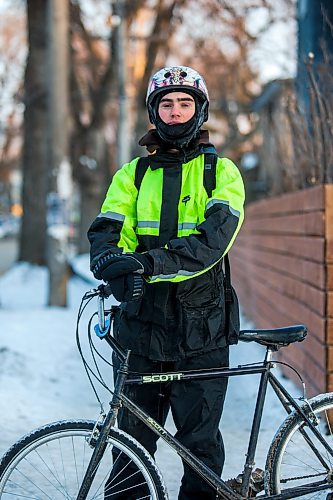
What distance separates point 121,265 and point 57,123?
802 cm

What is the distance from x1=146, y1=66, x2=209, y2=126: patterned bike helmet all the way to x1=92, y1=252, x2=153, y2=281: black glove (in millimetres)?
690

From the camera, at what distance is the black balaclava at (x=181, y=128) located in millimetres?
3371

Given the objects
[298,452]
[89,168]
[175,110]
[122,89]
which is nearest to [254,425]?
[298,452]

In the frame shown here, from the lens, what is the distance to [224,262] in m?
3.49

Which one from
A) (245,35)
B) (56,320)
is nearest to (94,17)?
(245,35)

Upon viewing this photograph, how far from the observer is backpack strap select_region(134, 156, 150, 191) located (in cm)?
342

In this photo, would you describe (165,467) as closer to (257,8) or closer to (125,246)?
(125,246)

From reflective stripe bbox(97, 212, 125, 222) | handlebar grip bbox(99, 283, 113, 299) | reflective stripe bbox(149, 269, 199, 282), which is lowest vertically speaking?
handlebar grip bbox(99, 283, 113, 299)

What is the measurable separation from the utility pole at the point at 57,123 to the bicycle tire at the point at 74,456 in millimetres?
7248

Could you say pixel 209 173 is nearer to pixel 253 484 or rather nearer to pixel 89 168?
pixel 253 484

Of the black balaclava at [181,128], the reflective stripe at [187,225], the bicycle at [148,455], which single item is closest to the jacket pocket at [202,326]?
the bicycle at [148,455]

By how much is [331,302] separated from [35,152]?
14164mm

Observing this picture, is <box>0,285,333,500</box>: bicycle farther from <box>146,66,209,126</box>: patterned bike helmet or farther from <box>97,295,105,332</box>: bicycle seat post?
<box>146,66,209,126</box>: patterned bike helmet

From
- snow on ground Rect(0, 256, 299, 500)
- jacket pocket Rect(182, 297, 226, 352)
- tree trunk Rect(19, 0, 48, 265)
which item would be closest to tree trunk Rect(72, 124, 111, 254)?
tree trunk Rect(19, 0, 48, 265)
